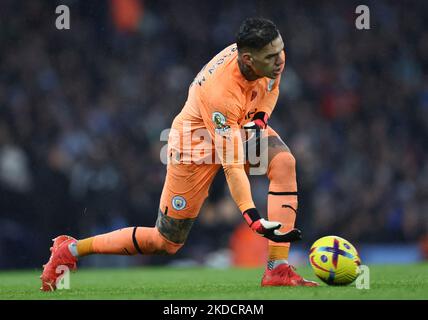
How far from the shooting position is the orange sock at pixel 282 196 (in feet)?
23.0

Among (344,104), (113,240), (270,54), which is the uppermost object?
(344,104)

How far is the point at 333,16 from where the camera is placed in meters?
16.4

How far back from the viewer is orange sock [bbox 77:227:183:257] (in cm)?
714

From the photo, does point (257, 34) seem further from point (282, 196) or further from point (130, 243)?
point (130, 243)

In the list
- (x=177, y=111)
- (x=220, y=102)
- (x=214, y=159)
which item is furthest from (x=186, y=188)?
(x=177, y=111)

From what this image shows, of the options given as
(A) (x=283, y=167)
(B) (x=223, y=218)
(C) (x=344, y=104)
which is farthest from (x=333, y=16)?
(A) (x=283, y=167)

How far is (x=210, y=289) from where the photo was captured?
7137 mm

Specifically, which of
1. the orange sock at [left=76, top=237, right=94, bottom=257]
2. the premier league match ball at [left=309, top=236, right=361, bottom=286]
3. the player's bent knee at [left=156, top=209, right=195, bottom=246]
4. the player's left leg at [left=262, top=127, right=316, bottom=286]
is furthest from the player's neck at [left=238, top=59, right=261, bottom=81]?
the orange sock at [left=76, top=237, right=94, bottom=257]

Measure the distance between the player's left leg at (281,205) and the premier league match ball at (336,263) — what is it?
0.13 m

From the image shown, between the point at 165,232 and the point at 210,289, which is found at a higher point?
the point at 165,232

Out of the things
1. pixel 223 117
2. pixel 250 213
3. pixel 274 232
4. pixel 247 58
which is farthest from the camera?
pixel 247 58

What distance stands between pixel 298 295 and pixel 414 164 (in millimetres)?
8660

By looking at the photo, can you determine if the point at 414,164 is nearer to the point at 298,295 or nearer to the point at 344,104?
the point at 344,104

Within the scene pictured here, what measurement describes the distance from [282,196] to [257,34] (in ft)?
4.09
